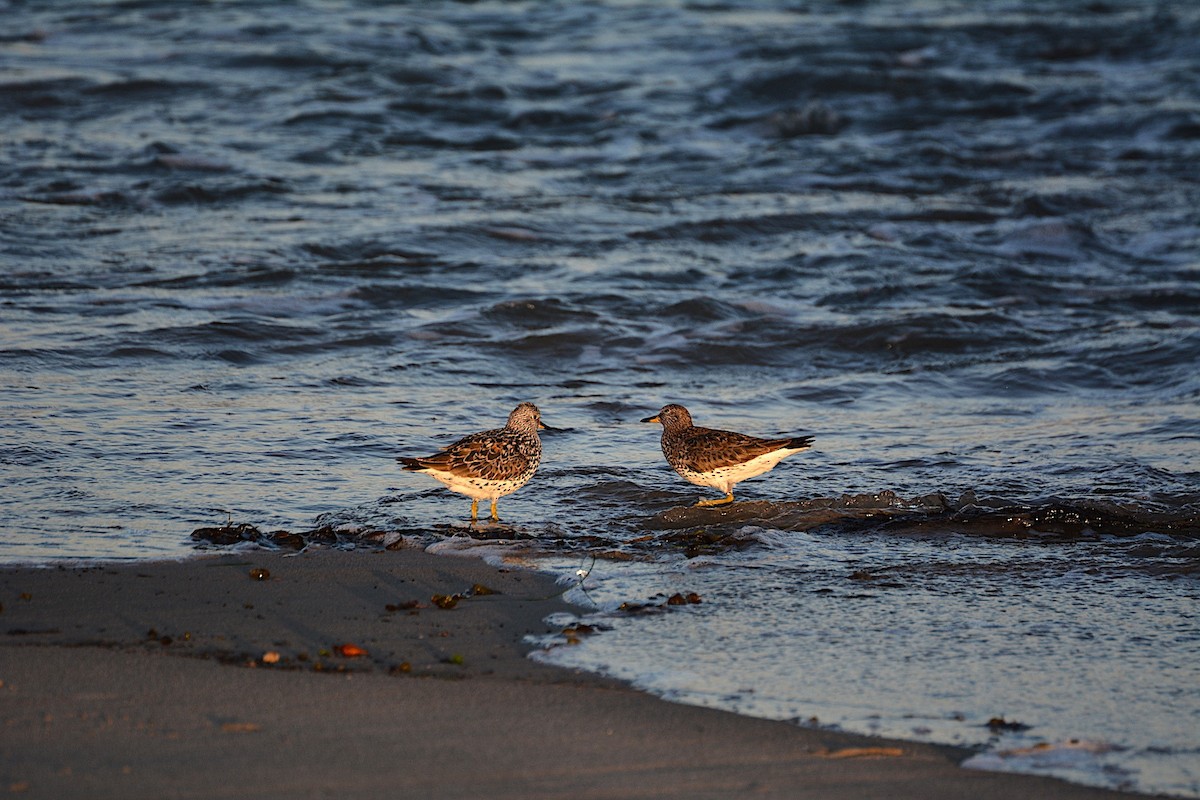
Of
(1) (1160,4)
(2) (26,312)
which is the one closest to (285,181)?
(2) (26,312)

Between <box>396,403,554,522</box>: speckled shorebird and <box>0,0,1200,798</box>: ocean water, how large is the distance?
23 cm

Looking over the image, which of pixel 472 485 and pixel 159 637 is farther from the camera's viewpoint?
pixel 472 485

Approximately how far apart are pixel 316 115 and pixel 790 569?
1268 centimetres

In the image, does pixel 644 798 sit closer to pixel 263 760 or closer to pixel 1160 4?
pixel 263 760

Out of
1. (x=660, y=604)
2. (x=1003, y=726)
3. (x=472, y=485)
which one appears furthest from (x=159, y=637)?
(x=1003, y=726)

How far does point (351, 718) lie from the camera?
4234mm

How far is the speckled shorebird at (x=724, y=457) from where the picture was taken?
691cm

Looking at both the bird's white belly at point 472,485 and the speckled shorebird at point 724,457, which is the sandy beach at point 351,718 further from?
the speckled shorebird at point 724,457

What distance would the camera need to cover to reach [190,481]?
686 cm

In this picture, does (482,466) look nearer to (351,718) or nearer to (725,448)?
(725,448)

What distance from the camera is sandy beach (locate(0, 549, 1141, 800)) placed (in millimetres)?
3881

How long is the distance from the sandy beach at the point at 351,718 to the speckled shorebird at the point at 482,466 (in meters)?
1.21

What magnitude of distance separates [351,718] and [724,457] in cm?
303

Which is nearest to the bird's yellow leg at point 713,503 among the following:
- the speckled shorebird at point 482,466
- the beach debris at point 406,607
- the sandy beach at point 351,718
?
the speckled shorebird at point 482,466
